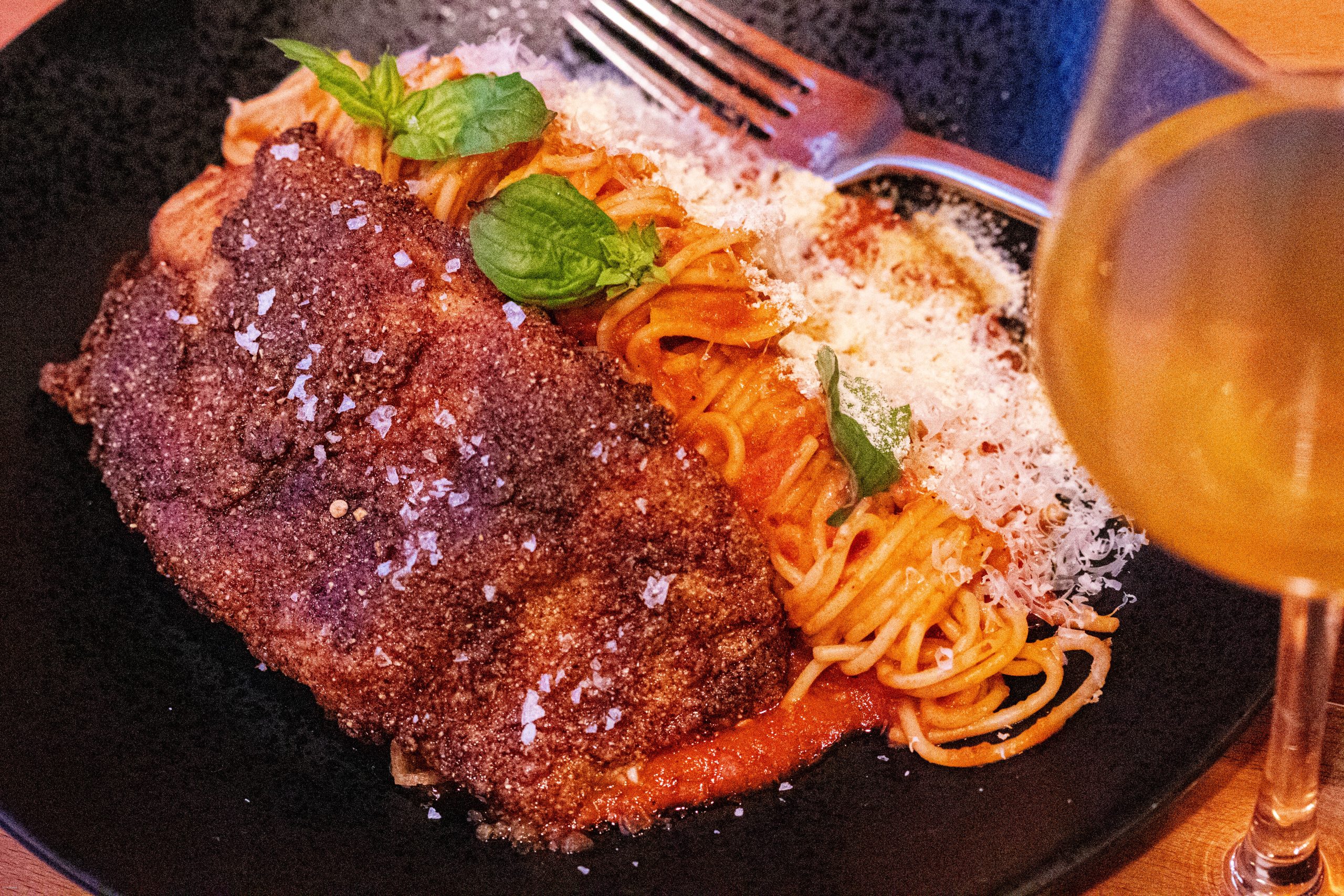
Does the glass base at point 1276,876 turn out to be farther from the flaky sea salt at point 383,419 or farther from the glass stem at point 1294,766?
the flaky sea salt at point 383,419

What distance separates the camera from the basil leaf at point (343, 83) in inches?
95.7

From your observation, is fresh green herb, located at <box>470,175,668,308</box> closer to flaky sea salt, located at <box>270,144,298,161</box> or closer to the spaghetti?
the spaghetti

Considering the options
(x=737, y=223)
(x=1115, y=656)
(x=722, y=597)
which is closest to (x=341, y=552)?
(x=722, y=597)

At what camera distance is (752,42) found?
10.8 feet

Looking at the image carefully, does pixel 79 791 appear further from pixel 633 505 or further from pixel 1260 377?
pixel 1260 377

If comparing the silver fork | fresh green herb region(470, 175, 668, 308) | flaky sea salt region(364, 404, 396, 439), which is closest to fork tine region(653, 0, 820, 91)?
the silver fork

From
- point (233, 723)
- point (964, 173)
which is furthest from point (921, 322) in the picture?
point (233, 723)

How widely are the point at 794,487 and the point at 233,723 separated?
1320 millimetres

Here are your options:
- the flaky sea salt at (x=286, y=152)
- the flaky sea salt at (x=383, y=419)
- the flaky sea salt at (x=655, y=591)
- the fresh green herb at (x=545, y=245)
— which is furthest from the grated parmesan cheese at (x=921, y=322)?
the flaky sea salt at (x=383, y=419)

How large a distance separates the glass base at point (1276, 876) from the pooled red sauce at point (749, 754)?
717mm

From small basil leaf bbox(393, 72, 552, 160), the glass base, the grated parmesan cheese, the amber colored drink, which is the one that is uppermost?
the amber colored drink

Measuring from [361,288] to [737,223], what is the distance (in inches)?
33.3

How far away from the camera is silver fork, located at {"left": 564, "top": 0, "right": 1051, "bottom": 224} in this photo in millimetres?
3148

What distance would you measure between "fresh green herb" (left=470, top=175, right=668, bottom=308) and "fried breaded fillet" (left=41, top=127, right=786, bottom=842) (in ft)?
0.26
